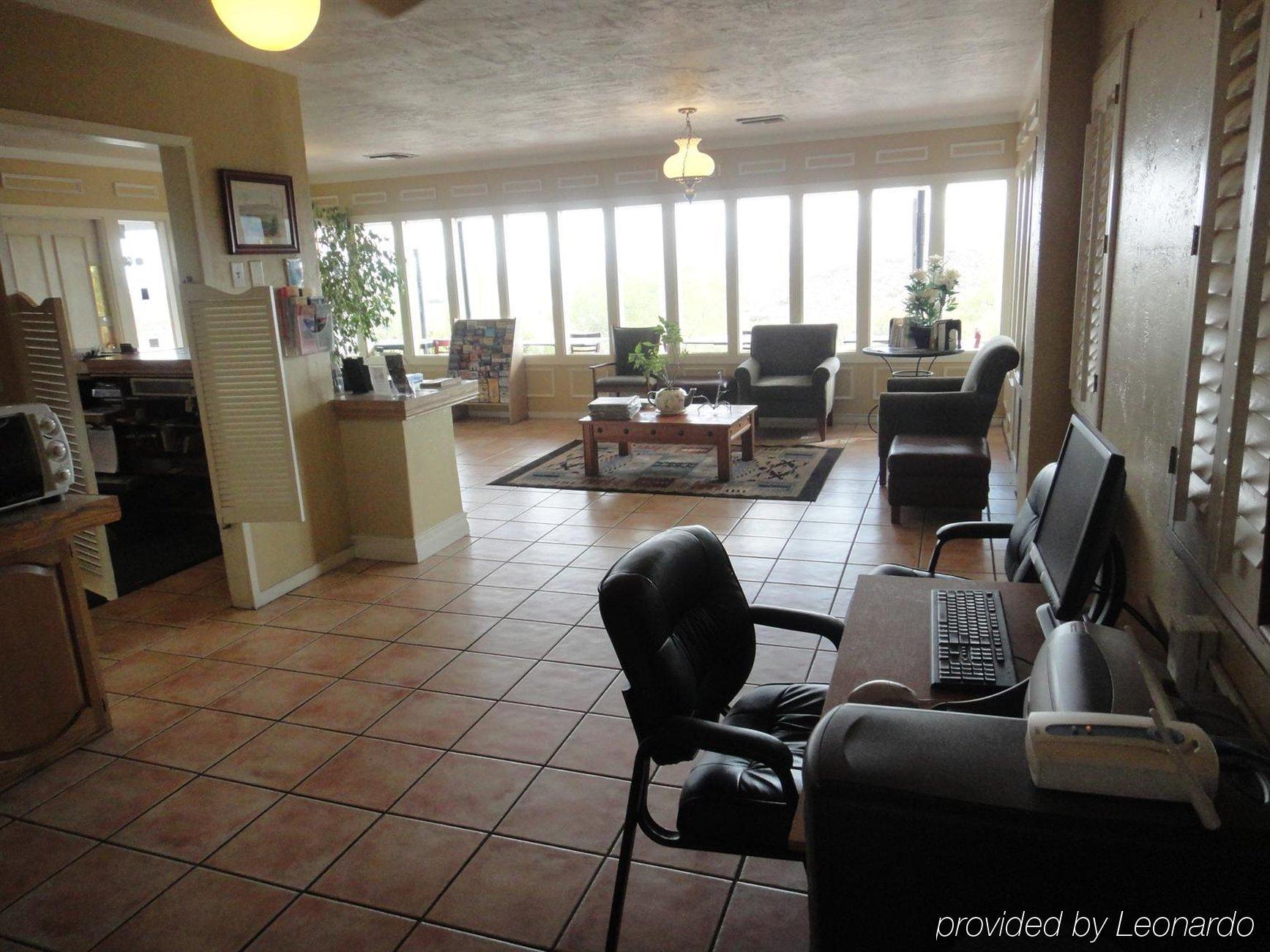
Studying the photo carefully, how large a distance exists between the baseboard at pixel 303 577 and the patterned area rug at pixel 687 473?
1726 mm

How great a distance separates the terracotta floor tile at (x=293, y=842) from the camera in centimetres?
219

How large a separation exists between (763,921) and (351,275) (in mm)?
6731

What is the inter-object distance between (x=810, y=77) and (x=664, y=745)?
483 centimetres

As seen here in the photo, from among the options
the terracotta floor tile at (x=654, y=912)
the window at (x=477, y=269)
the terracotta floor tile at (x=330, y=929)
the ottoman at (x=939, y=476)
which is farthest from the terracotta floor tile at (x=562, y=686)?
the window at (x=477, y=269)

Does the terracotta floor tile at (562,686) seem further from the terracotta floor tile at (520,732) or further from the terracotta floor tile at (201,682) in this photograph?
the terracotta floor tile at (201,682)

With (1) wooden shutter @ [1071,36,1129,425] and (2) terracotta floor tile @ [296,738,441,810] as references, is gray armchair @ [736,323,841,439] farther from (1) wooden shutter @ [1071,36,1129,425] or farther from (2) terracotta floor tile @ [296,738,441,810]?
(2) terracotta floor tile @ [296,738,441,810]

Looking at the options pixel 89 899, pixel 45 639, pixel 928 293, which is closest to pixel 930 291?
pixel 928 293

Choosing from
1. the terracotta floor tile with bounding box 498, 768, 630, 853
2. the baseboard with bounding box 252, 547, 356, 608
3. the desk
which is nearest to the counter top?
the baseboard with bounding box 252, 547, 356, 608

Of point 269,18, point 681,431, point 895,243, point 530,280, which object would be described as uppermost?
point 269,18

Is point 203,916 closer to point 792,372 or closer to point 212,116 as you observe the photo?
point 212,116

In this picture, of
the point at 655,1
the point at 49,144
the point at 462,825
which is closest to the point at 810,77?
the point at 655,1

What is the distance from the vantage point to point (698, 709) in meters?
1.85

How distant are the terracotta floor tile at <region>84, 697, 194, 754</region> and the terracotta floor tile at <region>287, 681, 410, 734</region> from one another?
1.50 feet

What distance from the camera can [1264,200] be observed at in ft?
4.32
